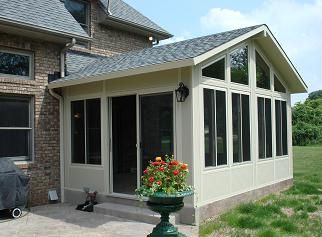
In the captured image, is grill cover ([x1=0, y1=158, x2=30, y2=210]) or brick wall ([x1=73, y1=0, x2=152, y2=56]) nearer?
grill cover ([x1=0, y1=158, x2=30, y2=210])

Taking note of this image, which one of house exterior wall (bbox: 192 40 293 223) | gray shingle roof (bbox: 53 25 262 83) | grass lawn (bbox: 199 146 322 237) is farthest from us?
gray shingle roof (bbox: 53 25 262 83)

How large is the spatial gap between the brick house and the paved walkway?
450 millimetres

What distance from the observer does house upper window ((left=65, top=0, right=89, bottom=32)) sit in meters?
12.6

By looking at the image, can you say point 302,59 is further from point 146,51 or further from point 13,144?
point 13,144

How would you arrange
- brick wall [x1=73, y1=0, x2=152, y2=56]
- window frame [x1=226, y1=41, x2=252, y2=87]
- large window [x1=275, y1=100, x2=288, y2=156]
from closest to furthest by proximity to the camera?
window frame [x1=226, y1=41, x2=252, y2=87], large window [x1=275, y1=100, x2=288, y2=156], brick wall [x1=73, y1=0, x2=152, y2=56]

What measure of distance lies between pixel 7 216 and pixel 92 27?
670 cm

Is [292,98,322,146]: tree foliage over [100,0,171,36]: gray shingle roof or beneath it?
beneath

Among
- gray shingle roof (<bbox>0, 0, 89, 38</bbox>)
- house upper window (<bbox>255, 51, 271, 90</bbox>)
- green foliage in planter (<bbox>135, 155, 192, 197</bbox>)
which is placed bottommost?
green foliage in planter (<bbox>135, 155, 192, 197</bbox>)

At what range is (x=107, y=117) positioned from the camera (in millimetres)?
9070

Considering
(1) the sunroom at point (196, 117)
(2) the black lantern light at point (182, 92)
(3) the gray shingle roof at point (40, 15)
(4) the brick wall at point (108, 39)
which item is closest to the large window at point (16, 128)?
(1) the sunroom at point (196, 117)

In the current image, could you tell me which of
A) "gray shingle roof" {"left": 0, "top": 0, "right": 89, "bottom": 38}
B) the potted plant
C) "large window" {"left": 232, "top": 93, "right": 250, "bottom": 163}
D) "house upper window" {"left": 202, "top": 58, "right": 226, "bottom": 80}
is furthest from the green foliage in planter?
"gray shingle roof" {"left": 0, "top": 0, "right": 89, "bottom": 38}

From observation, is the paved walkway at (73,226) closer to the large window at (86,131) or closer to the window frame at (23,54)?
the large window at (86,131)

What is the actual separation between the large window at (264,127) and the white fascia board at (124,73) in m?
3.60

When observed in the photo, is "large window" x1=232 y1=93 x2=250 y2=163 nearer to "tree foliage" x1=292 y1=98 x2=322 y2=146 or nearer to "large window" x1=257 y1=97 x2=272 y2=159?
"large window" x1=257 y1=97 x2=272 y2=159
